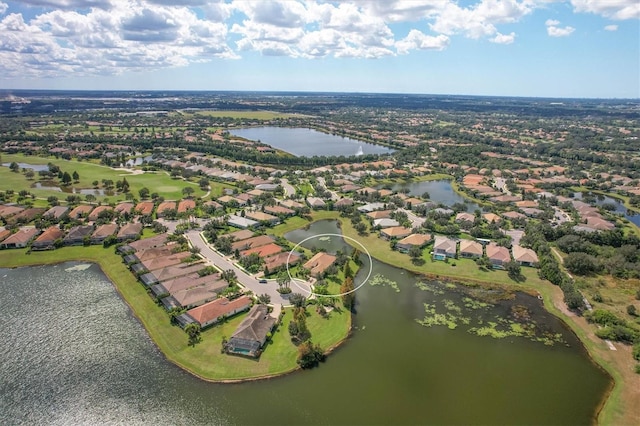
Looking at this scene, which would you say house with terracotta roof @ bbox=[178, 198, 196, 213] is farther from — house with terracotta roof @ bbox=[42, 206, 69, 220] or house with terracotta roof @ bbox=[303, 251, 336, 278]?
house with terracotta roof @ bbox=[303, 251, 336, 278]

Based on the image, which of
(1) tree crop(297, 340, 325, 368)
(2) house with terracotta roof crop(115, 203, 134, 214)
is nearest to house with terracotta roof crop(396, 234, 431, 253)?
(1) tree crop(297, 340, 325, 368)

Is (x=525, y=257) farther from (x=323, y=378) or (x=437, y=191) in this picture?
(x=437, y=191)

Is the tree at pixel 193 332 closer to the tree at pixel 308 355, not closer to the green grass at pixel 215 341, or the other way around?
the green grass at pixel 215 341

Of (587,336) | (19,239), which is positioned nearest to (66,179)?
(19,239)

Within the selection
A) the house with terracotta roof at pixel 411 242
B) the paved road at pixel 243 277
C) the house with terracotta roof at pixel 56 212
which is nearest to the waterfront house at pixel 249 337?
the paved road at pixel 243 277

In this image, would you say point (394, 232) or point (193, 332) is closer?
point (193, 332)

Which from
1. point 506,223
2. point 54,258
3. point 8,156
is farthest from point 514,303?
point 8,156

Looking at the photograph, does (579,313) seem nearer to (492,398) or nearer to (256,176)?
(492,398)
